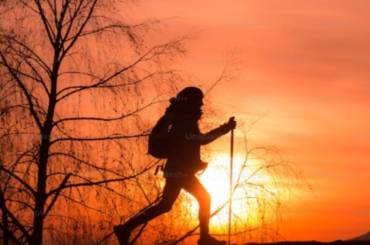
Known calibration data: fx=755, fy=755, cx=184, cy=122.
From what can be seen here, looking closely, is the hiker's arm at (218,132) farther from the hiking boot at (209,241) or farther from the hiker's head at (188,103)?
the hiking boot at (209,241)

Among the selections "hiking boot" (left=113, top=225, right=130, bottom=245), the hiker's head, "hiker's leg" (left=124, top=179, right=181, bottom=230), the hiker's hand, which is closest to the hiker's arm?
the hiker's hand

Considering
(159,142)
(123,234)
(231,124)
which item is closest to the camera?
(231,124)

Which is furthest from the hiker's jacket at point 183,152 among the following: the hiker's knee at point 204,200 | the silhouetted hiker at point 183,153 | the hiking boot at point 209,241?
the hiking boot at point 209,241

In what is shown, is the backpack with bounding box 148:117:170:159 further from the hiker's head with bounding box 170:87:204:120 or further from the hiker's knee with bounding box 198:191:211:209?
the hiker's knee with bounding box 198:191:211:209

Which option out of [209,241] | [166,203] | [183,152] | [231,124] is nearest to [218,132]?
[231,124]

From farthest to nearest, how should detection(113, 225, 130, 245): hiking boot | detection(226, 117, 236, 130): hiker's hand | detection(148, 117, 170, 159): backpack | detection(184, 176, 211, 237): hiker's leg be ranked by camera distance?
detection(113, 225, 130, 245): hiking boot, detection(184, 176, 211, 237): hiker's leg, detection(148, 117, 170, 159): backpack, detection(226, 117, 236, 130): hiker's hand

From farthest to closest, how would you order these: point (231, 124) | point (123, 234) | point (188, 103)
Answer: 1. point (123, 234)
2. point (188, 103)
3. point (231, 124)

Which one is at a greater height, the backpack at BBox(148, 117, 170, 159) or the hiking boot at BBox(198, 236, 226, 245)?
the backpack at BBox(148, 117, 170, 159)

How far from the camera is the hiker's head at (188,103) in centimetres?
956

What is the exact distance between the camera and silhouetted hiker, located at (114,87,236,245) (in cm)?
946

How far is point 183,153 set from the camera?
9461mm

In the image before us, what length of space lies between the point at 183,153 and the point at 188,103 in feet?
2.10

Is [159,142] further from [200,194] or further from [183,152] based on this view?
[200,194]

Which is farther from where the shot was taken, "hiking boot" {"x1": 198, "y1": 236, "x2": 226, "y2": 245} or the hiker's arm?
"hiking boot" {"x1": 198, "y1": 236, "x2": 226, "y2": 245}
